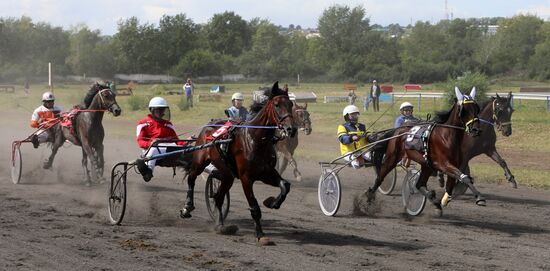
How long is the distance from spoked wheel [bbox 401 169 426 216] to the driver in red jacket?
10.4ft

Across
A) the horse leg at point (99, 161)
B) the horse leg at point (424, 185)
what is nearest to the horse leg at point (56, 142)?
the horse leg at point (99, 161)

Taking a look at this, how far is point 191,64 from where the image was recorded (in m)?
66.1

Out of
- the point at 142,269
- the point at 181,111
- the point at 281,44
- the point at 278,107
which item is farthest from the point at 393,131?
the point at 281,44

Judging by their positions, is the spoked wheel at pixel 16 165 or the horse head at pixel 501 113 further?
the spoked wheel at pixel 16 165

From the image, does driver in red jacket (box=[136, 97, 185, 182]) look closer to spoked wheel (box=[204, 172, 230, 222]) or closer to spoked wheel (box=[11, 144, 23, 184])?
spoked wheel (box=[204, 172, 230, 222])

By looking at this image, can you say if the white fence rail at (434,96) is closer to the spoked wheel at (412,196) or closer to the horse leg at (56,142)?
the horse leg at (56,142)

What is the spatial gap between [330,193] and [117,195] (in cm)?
289

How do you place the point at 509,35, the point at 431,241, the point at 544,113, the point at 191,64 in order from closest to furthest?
the point at 431,241, the point at 544,113, the point at 191,64, the point at 509,35

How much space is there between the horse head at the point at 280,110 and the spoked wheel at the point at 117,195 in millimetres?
2403

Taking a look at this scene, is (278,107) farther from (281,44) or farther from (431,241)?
(281,44)

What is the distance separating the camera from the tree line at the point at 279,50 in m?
52.6

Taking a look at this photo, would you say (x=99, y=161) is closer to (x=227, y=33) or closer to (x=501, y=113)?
(x=501, y=113)

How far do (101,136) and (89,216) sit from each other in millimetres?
3869

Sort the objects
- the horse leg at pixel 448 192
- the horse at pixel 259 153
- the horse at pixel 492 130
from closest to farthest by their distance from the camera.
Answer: the horse at pixel 259 153, the horse leg at pixel 448 192, the horse at pixel 492 130
